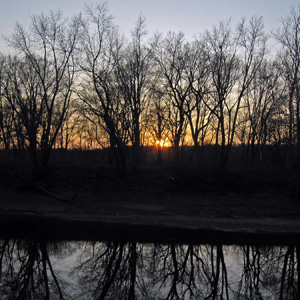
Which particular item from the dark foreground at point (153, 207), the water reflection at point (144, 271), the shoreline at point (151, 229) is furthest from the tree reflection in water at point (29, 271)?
the dark foreground at point (153, 207)

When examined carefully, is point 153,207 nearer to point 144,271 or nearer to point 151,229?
point 151,229

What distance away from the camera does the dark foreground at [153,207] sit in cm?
1388

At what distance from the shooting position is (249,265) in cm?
944

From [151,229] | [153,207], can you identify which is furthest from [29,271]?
[153,207]

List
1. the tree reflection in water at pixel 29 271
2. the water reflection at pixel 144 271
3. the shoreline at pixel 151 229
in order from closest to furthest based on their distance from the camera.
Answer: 1. the tree reflection in water at pixel 29 271
2. the water reflection at pixel 144 271
3. the shoreline at pixel 151 229

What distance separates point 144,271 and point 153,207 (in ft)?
38.0

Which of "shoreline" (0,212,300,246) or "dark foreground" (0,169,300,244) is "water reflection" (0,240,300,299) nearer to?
"shoreline" (0,212,300,246)

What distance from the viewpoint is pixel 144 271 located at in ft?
28.7

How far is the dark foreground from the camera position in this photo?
1388 cm

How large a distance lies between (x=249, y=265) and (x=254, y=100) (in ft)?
95.3

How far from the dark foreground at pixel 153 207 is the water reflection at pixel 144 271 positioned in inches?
62.3

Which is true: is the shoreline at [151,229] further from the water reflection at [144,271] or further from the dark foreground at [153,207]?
the water reflection at [144,271]

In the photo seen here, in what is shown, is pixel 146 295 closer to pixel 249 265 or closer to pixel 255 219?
pixel 249 265

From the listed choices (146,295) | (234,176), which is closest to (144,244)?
(146,295)
